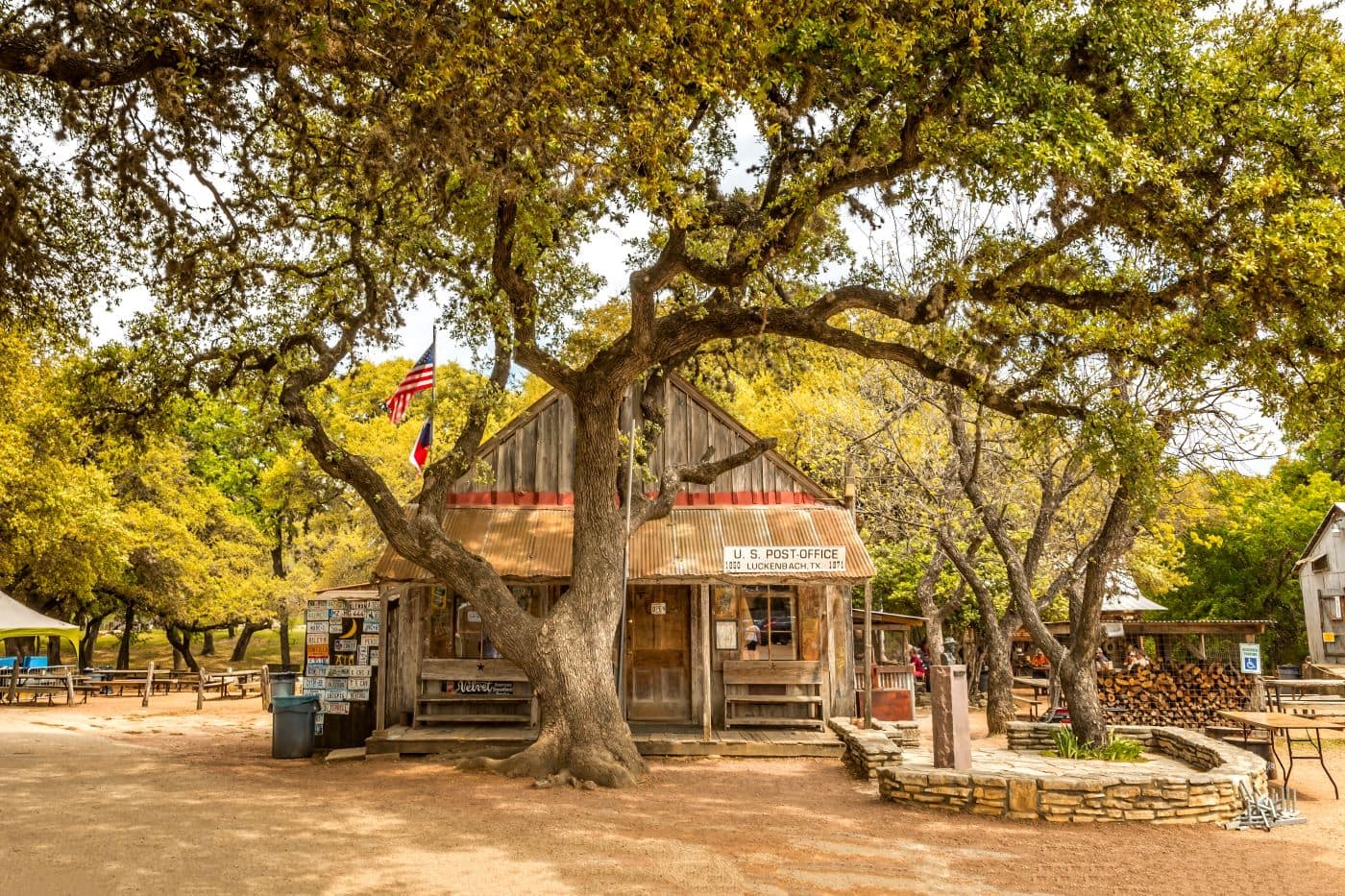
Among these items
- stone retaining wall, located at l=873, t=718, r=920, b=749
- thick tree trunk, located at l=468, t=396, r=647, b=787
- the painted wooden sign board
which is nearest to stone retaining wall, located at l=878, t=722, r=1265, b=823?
thick tree trunk, located at l=468, t=396, r=647, b=787

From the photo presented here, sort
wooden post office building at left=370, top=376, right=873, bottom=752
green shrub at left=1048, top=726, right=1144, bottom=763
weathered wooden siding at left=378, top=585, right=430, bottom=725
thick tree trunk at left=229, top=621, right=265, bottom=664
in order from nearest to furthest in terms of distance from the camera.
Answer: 1. green shrub at left=1048, top=726, right=1144, bottom=763
2. wooden post office building at left=370, top=376, right=873, bottom=752
3. weathered wooden siding at left=378, top=585, right=430, bottom=725
4. thick tree trunk at left=229, top=621, right=265, bottom=664

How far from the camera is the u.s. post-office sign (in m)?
14.3

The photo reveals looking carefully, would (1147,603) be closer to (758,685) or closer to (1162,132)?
(758,685)

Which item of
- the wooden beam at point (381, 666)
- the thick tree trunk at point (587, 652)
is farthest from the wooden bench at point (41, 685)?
the thick tree trunk at point (587, 652)

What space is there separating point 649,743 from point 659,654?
2280mm

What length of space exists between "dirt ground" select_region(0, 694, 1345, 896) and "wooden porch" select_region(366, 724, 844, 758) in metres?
1.50

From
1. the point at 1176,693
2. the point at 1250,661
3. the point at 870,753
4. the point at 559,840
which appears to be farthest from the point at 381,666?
the point at 1250,661

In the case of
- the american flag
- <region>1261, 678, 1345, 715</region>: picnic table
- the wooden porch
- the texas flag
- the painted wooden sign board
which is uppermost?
the american flag

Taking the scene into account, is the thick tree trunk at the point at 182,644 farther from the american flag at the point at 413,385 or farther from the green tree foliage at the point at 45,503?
the american flag at the point at 413,385

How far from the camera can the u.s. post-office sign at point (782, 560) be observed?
562 inches

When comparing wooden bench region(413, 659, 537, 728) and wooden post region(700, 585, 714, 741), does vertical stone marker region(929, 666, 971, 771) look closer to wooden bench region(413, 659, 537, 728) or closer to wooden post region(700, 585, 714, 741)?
wooden post region(700, 585, 714, 741)

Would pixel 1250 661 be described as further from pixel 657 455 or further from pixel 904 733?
pixel 657 455

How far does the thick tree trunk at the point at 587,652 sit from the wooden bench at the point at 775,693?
3669 millimetres

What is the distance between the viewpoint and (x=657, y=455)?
1653cm
